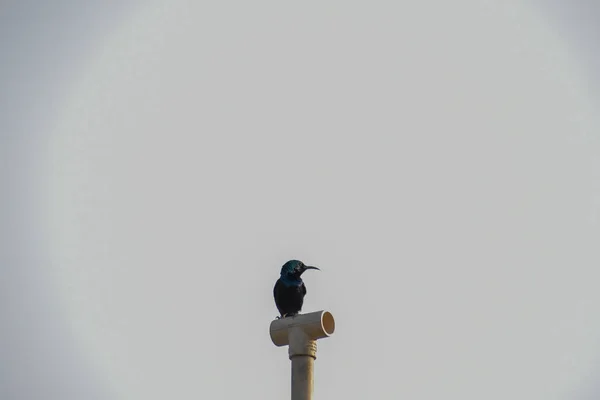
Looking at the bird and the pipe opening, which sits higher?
the bird

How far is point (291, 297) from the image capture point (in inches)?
450

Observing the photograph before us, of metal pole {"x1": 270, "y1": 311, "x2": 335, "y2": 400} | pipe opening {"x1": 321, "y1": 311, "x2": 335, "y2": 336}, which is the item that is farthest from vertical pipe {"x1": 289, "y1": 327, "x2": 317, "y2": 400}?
pipe opening {"x1": 321, "y1": 311, "x2": 335, "y2": 336}

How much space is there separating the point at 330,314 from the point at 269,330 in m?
0.69

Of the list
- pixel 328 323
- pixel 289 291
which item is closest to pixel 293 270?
pixel 289 291

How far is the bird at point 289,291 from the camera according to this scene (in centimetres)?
1138

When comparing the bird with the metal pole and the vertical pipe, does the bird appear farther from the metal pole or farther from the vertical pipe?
the vertical pipe

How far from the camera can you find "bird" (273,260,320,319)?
11.4m

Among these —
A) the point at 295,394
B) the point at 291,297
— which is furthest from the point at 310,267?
the point at 295,394

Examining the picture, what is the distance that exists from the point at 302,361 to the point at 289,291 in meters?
2.60

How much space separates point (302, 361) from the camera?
350 inches

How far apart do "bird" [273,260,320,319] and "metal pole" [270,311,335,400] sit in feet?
6.93

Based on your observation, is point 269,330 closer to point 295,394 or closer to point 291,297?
point 295,394

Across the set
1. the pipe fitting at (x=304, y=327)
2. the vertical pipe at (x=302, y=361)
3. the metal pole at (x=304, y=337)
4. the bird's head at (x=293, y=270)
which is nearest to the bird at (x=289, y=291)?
the bird's head at (x=293, y=270)

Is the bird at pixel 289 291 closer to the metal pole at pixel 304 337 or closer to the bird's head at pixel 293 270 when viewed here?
the bird's head at pixel 293 270
